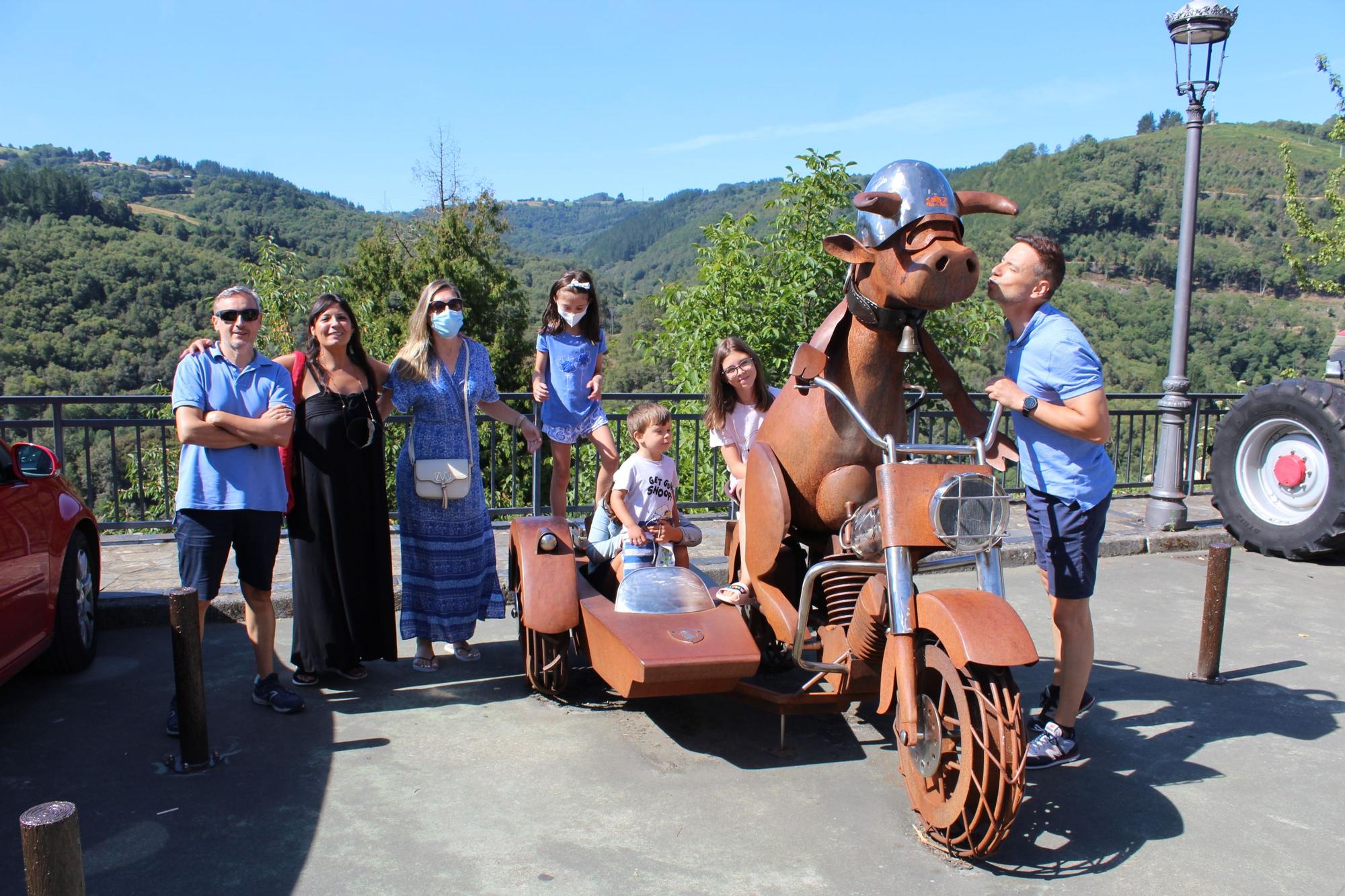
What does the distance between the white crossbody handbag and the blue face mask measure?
30 cm

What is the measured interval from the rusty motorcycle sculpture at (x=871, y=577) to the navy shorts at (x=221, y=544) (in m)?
1.18

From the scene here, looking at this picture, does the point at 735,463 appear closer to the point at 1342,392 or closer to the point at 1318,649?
the point at 1318,649

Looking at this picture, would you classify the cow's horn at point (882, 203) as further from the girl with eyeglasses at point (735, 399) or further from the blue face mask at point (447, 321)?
the blue face mask at point (447, 321)

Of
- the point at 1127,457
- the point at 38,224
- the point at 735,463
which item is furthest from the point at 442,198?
the point at 735,463

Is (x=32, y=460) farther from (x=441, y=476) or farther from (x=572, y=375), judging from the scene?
(x=572, y=375)

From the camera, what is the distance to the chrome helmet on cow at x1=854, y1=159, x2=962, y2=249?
3.54m

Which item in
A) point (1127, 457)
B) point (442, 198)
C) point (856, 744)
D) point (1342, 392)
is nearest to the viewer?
point (856, 744)

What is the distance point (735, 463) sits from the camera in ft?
16.9

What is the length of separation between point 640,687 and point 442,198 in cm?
4125

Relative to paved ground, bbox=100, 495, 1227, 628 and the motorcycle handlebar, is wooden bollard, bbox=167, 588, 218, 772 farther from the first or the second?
the motorcycle handlebar

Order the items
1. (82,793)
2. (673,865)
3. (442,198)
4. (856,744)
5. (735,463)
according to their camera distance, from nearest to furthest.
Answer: (673,865), (82,793), (856,744), (735,463), (442,198)

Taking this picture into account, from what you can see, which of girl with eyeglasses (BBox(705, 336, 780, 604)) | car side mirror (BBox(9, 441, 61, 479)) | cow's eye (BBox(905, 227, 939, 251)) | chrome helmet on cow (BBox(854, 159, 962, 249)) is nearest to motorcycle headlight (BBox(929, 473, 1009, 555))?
cow's eye (BBox(905, 227, 939, 251))

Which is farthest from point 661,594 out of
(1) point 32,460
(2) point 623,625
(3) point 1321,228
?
(3) point 1321,228

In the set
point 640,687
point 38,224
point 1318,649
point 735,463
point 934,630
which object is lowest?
point 1318,649
